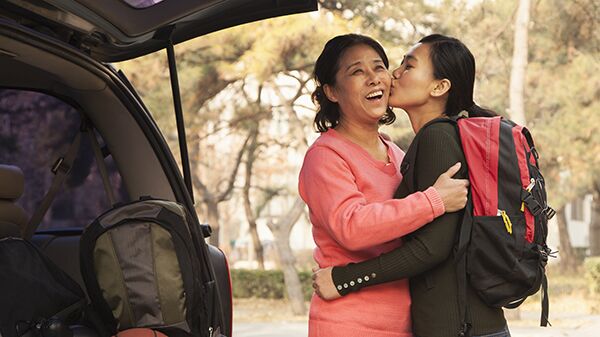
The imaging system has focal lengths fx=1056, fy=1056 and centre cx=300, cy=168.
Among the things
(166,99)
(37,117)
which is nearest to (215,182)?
(166,99)

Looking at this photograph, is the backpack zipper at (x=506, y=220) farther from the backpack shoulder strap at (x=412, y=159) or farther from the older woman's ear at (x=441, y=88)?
the older woman's ear at (x=441, y=88)

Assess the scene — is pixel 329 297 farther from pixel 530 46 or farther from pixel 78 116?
pixel 530 46

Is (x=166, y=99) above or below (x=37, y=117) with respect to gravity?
above

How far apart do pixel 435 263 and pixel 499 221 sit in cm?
20

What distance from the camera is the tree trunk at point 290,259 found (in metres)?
21.2

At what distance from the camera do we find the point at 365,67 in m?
3.17

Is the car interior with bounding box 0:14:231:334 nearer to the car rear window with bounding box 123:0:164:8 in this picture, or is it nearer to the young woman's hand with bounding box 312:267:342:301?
the car rear window with bounding box 123:0:164:8

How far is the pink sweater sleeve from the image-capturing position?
280 cm

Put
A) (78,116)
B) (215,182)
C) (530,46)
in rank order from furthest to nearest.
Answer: (215,182) < (530,46) < (78,116)

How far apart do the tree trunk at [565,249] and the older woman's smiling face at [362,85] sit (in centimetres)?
2276

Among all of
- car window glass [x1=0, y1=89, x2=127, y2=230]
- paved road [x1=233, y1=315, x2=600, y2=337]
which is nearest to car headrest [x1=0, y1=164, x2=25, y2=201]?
car window glass [x1=0, y1=89, x2=127, y2=230]

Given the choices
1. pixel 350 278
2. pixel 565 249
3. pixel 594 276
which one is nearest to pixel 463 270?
pixel 350 278

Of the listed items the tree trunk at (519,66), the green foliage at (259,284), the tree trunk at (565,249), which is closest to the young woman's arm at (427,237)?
the tree trunk at (519,66)

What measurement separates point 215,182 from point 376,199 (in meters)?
21.0
